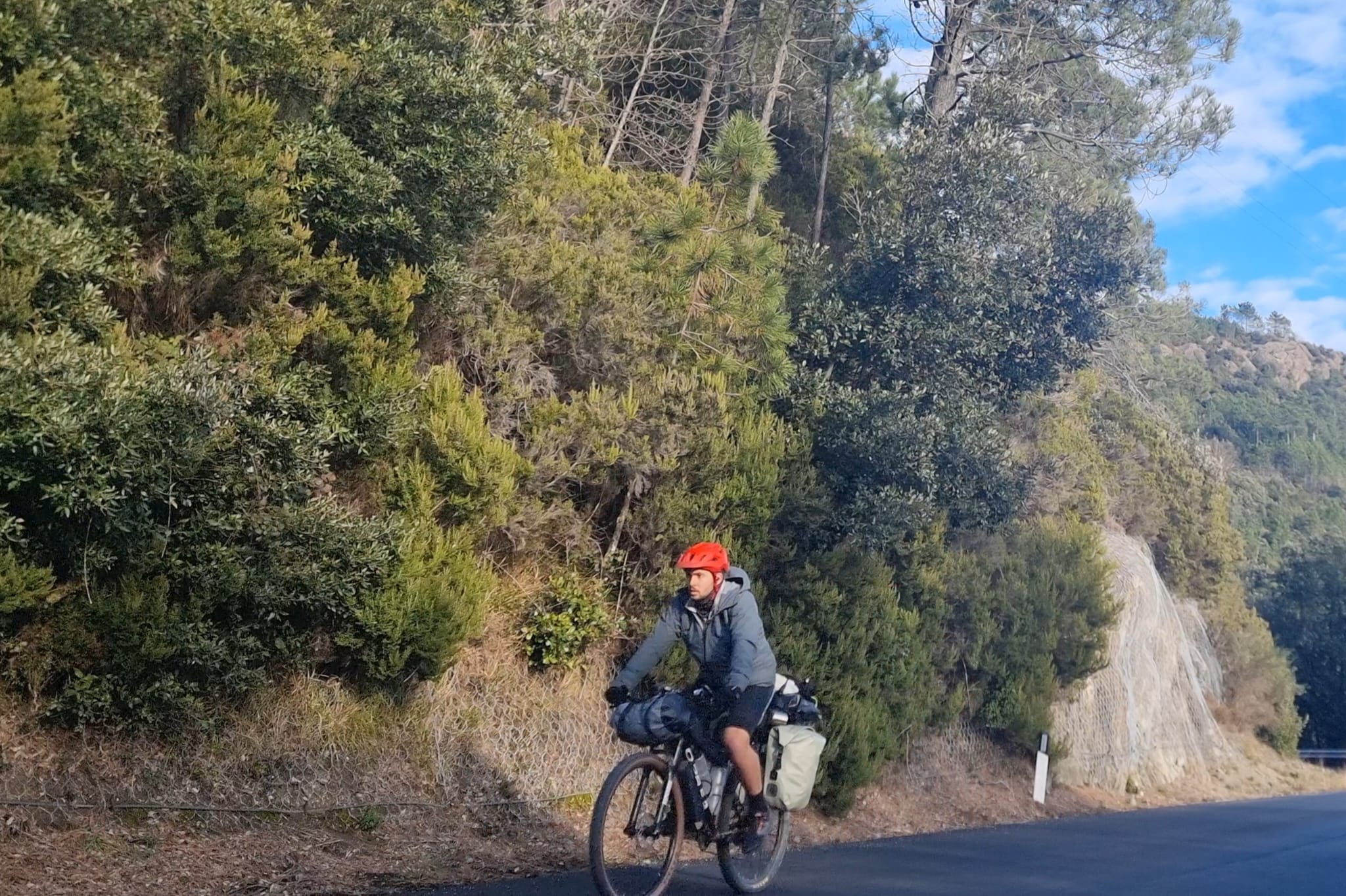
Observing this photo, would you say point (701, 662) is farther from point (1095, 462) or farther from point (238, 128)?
point (1095, 462)

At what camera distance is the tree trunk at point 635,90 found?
16.0 meters

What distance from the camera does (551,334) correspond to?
12023 mm

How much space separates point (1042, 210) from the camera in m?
16.2

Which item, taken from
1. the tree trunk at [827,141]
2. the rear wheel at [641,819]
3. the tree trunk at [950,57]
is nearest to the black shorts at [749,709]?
the rear wheel at [641,819]

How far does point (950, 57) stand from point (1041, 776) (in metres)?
11.4

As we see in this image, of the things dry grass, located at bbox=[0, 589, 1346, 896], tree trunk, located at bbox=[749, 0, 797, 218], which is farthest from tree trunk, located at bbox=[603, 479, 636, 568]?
tree trunk, located at bbox=[749, 0, 797, 218]

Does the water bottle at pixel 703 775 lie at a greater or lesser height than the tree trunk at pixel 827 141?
lesser

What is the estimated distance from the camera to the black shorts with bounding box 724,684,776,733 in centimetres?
702

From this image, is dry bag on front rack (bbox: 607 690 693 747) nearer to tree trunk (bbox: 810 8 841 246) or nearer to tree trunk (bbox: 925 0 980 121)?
tree trunk (bbox: 810 8 841 246)

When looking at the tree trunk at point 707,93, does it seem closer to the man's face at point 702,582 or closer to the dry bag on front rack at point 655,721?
the man's face at point 702,582

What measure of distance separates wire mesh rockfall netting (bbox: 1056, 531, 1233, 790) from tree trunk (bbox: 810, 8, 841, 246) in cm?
772

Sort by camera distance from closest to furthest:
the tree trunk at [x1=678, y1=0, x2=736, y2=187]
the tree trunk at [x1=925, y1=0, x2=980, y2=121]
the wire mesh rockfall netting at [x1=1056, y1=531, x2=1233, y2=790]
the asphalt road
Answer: the asphalt road, the tree trunk at [x1=678, y1=0, x2=736, y2=187], the wire mesh rockfall netting at [x1=1056, y1=531, x2=1233, y2=790], the tree trunk at [x1=925, y1=0, x2=980, y2=121]

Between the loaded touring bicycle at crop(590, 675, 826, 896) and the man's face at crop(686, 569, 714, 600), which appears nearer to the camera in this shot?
the loaded touring bicycle at crop(590, 675, 826, 896)

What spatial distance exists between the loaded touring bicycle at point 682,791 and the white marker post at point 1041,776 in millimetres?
9748
